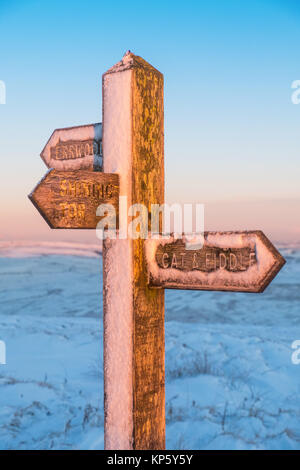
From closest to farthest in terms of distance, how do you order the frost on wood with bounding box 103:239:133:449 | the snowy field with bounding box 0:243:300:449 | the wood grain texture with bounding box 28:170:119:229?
1. the wood grain texture with bounding box 28:170:119:229
2. the frost on wood with bounding box 103:239:133:449
3. the snowy field with bounding box 0:243:300:449

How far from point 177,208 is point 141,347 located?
2.02ft

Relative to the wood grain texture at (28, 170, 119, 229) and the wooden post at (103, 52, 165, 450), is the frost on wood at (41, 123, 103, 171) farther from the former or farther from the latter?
the wood grain texture at (28, 170, 119, 229)

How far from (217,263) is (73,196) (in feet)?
2.02

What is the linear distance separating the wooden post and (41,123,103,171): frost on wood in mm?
170

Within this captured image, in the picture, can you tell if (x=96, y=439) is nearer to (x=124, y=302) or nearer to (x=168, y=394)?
(x=168, y=394)

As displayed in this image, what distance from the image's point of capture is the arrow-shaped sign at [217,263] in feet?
4.90

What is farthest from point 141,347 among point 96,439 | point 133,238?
point 96,439

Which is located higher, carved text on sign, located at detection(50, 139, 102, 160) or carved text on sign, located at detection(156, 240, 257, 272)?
carved text on sign, located at detection(50, 139, 102, 160)

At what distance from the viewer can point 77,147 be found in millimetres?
2174

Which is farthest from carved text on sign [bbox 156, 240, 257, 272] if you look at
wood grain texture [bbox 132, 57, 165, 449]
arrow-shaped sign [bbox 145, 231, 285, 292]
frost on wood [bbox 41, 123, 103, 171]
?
frost on wood [bbox 41, 123, 103, 171]

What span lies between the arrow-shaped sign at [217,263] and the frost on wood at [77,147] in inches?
21.8

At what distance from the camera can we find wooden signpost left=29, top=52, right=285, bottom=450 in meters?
1.70

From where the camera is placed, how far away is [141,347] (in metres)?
1.83

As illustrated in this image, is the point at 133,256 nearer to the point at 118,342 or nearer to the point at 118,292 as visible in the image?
the point at 118,292
